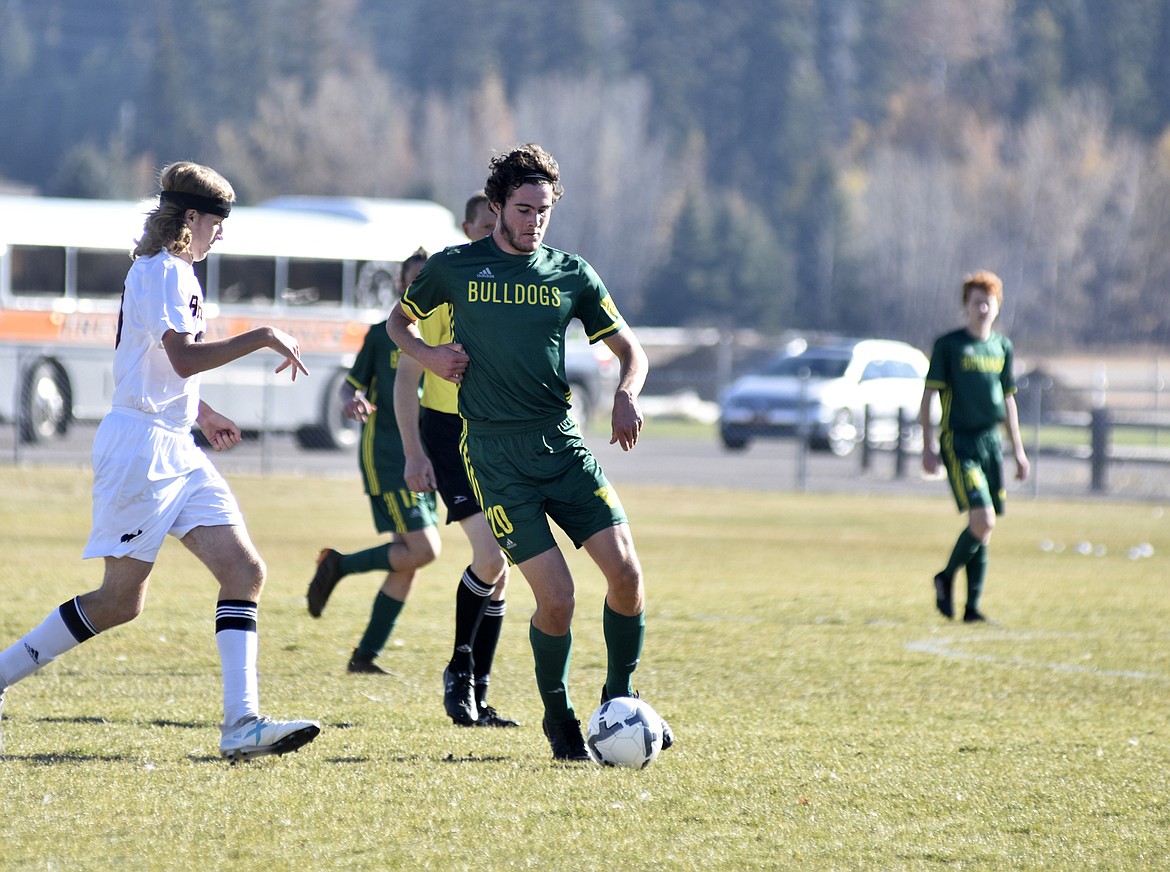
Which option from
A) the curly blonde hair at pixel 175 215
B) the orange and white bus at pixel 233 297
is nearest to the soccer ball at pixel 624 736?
the curly blonde hair at pixel 175 215

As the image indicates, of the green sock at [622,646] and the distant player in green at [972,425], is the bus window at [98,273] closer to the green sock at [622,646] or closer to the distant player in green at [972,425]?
the distant player in green at [972,425]

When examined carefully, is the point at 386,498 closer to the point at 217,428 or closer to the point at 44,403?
the point at 217,428

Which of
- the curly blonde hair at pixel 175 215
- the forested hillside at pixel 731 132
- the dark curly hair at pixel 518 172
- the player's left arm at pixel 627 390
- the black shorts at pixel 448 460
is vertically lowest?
the black shorts at pixel 448 460

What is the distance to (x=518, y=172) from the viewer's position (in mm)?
5910

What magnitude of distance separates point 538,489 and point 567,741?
889mm

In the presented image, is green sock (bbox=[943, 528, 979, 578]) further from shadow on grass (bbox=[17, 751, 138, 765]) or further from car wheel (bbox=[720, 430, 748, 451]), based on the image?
car wheel (bbox=[720, 430, 748, 451])

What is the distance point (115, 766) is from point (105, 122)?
128 metres

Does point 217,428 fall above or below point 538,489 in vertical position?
above

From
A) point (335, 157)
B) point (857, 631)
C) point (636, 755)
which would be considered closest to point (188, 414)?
point (636, 755)

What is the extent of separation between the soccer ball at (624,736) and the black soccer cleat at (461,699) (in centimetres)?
94

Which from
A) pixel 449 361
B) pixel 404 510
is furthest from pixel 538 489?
pixel 404 510

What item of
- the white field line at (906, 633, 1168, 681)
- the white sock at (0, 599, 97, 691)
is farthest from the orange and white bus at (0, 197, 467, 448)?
the white sock at (0, 599, 97, 691)

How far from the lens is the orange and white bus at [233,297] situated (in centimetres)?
2367

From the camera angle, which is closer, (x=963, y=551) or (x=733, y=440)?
(x=963, y=551)
